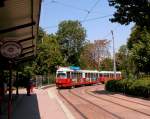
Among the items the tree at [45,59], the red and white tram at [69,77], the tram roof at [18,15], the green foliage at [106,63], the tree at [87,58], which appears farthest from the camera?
the tree at [87,58]

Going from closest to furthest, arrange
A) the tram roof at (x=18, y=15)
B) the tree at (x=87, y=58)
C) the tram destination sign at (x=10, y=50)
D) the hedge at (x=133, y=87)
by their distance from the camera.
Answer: the tram destination sign at (x=10, y=50), the tram roof at (x=18, y=15), the hedge at (x=133, y=87), the tree at (x=87, y=58)

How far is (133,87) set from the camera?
118 ft

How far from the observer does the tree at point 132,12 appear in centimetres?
3928

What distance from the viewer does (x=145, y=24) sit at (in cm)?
3969

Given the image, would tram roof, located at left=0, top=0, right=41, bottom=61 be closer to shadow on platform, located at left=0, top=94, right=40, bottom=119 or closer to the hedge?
shadow on platform, located at left=0, top=94, right=40, bottom=119

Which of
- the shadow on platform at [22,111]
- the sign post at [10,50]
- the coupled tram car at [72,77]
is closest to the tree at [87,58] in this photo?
the coupled tram car at [72,77]

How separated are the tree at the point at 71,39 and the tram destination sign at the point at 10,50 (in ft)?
348

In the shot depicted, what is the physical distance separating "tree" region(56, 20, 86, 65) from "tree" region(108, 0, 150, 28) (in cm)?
7651

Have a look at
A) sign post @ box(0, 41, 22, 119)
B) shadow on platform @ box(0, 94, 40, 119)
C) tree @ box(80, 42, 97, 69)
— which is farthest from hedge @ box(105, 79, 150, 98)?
tree @ box(80, 42, 97, 69)

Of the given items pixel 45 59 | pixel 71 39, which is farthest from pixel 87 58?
pixel 45 59

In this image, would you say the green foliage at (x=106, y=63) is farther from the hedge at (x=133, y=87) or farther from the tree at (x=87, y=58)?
the hedge at (x=133, y=87)

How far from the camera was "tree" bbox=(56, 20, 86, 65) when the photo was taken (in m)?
118

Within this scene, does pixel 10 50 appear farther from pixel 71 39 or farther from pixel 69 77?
pixel 71 39

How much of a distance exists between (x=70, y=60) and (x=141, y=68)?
65691 mm
